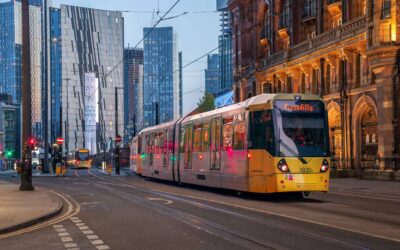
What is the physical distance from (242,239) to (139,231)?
259cm

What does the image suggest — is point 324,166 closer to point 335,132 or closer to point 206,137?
point 206,137

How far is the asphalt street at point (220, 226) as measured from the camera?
11461 mm

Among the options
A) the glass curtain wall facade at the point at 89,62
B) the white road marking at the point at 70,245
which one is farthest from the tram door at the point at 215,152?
the glass curtain wall facade at the point at 89,62

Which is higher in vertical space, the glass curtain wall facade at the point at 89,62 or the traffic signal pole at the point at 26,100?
the glass curtain wall facade at the point at 89,62

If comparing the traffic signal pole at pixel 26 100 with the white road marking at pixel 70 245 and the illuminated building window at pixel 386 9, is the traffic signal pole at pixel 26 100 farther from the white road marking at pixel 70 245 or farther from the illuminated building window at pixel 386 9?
the illuminated building window at pixel 386 9

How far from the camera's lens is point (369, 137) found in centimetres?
4325

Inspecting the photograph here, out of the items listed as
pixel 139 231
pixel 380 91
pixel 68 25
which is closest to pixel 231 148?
pixel 139 231

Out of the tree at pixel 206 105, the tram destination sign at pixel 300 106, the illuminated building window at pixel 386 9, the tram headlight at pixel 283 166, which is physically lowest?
the tram headlight at pixel 283 166

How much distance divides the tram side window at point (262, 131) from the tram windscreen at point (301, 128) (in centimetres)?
25

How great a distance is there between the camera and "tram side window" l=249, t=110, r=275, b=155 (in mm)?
20797

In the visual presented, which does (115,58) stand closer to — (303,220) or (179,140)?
(179,140)

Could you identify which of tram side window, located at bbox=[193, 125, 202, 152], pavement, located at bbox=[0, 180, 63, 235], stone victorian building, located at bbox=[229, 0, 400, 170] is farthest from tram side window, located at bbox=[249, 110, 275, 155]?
stone victorian building, located at bbox=[229, 0, 400, 170]

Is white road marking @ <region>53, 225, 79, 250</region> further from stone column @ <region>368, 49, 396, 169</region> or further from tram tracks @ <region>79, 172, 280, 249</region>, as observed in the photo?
stone column @ <region>368, 49, 396, 169</region>

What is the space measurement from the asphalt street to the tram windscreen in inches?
67.4
